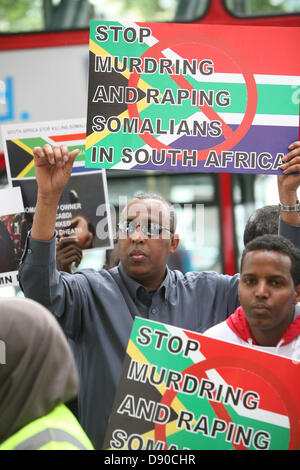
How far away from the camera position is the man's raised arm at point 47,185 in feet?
7.95

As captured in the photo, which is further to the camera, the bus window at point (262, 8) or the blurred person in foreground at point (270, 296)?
the bus window at point (262, 8)

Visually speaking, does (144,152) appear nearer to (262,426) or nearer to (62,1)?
(262,426)

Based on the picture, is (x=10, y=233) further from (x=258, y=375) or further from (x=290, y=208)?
(x=258, y=375)

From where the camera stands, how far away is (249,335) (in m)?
2.23

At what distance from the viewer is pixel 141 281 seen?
270 centimetres

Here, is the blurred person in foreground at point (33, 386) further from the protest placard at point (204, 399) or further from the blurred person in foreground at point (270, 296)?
the blurred person in foreground at point (270, 296)

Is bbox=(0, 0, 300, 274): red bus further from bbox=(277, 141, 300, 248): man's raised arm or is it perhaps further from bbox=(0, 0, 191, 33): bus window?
bbox=(277, 141, 300, 248): man's raised arm

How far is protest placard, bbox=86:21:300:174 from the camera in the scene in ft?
8.38

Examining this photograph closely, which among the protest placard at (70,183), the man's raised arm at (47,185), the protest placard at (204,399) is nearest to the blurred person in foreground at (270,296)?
the protest placard at (204,399)

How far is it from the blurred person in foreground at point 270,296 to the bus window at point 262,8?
140 inches

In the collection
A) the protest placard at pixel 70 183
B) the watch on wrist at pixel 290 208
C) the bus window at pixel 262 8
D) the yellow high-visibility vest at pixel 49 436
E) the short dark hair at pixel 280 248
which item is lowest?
the yellow high-visibility vest at pixel 49 436

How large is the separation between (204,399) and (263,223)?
0.95 meters
